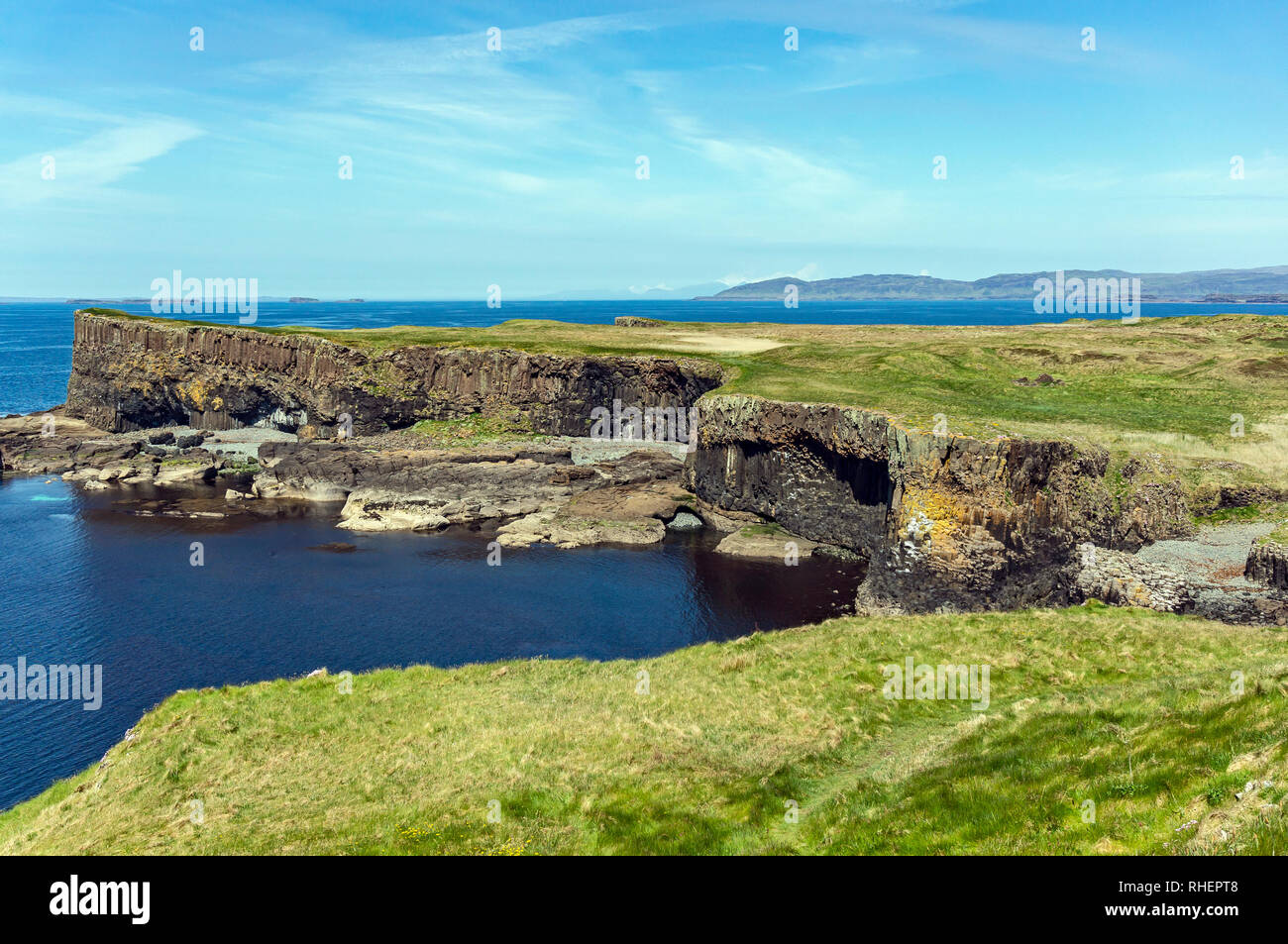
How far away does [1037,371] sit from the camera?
288 feet

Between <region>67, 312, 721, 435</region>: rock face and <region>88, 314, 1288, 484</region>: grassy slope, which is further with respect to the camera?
<region>67, 312, 721, 435</region>: rock face

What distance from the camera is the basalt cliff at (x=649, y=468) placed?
1988 inches

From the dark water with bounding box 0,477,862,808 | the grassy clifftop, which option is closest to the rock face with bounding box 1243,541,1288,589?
the grassy clifftop

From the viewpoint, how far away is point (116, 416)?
108m

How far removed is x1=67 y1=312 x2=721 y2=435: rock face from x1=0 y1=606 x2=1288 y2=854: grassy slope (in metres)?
60.6

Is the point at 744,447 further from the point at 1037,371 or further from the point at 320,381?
the point at 320,381

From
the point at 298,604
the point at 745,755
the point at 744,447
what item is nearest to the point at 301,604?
the point at 298,604

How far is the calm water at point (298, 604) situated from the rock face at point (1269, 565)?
22842 millimetres

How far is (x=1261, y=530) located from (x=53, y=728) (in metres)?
67.1

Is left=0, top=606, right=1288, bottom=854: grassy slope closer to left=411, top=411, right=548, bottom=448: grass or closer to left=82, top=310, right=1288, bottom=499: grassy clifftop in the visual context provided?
left=82, top=310, right=1288, bottom=499: grassy clifftop

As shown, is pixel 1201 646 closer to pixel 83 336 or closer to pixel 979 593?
pixel 979 593

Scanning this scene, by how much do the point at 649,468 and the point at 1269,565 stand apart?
51919mm

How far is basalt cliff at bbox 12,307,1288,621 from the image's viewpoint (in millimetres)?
50500

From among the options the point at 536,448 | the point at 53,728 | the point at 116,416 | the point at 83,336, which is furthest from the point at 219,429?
the point at 53,728
